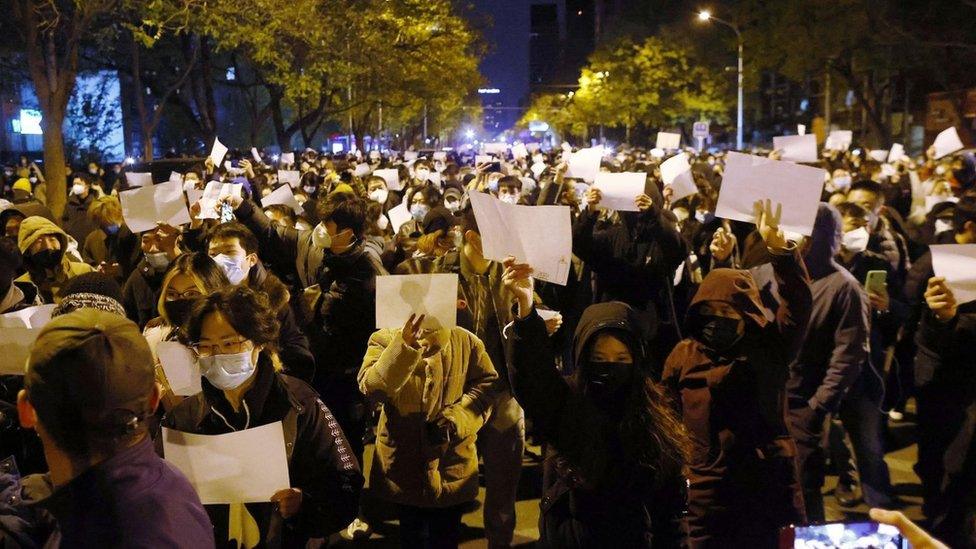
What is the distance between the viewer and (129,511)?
2.11 m

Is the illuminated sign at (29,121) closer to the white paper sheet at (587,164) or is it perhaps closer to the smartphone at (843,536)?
the white paper sheet at (587,164)

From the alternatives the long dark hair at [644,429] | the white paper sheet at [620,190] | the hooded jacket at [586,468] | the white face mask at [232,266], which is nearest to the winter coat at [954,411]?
the long dark hair at [644,429]

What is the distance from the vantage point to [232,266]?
552 centimetres

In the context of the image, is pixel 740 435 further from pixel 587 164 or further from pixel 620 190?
pixel 587 164

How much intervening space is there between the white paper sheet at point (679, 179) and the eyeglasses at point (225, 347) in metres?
6.82

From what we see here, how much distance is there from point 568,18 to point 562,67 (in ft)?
34.9

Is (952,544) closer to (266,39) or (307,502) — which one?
(307,502)

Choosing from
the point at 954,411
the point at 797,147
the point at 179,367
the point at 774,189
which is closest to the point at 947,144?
the point at 797,147

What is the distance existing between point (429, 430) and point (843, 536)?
219cm

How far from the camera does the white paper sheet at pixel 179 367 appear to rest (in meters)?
3.71

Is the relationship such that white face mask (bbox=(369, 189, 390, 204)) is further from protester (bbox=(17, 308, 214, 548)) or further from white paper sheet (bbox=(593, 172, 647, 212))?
protester (bbox=(17, 308, 214, 548))

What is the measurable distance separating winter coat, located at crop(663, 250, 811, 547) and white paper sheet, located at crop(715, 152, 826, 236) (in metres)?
0.53

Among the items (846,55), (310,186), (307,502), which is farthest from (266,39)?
(846,55)

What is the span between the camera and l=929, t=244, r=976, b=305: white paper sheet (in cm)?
404
